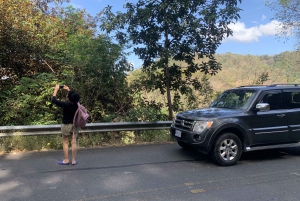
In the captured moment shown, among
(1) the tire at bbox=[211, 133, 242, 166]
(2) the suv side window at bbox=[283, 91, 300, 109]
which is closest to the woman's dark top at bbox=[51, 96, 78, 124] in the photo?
(1) the tire at bbox=[211, 133, 242, 166]

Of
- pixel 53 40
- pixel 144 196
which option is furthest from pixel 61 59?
pixel 144 196

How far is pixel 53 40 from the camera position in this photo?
10.2 meters

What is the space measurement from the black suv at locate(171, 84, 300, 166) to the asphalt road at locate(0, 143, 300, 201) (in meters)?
0.43

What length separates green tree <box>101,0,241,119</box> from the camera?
377 inches

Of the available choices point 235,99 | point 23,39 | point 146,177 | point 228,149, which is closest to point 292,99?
point 235,99

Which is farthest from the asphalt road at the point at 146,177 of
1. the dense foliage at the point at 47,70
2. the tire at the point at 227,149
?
the dense foliage at the point at 47,70

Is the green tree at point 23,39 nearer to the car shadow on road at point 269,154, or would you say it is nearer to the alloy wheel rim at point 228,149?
the alloy wheel rim at point 228,149

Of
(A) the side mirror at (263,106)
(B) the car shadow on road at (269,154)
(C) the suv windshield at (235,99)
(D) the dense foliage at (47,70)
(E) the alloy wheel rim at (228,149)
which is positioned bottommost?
(B) the car shadow on road at (269,154)

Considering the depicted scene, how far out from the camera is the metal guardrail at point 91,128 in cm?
743

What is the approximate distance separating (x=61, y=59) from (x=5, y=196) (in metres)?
5.98

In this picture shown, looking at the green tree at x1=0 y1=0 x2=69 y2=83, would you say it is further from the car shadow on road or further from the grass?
the car shadow on road

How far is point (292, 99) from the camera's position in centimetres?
729

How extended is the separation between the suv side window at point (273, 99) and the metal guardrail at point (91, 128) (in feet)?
11.3

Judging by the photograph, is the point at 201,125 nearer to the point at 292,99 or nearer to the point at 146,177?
the point at 146,177
